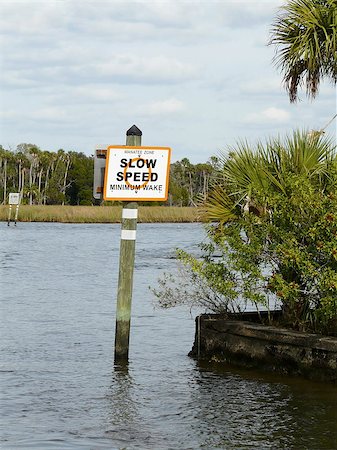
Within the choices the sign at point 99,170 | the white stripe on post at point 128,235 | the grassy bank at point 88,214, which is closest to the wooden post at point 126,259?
the white stripe on post at point 128,235

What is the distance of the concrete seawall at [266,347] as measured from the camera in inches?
384

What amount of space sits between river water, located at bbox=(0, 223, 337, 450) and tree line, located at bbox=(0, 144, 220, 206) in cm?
10438

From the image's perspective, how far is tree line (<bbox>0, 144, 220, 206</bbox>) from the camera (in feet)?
405

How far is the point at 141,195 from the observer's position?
414 inches

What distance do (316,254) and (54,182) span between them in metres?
119

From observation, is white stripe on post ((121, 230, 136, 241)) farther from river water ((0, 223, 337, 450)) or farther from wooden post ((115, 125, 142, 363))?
river water ((0, 223, 337, 450))

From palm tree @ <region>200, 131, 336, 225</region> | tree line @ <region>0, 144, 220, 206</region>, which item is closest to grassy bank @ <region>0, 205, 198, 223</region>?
tree line @ <region>0, 144, 220, 206</region>

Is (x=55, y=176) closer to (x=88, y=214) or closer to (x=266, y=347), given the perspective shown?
(x=88, y=214)

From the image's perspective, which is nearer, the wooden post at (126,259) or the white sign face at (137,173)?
the white sign face at (137,173)

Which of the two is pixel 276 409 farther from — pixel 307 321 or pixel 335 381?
pixel 307 321

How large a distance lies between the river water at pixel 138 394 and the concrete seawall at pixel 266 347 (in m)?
0.16

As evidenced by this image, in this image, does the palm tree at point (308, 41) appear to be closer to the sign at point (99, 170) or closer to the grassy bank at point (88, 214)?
the sign at point (99, 170)

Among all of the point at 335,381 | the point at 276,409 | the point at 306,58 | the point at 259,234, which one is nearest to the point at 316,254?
the point at 259,234

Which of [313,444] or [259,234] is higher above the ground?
[259,234]
